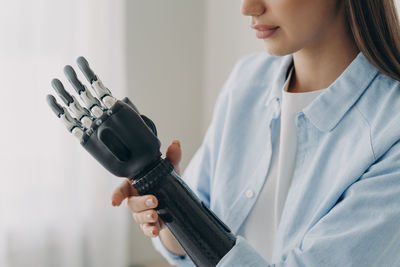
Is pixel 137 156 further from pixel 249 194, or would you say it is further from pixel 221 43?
pixel 221 43

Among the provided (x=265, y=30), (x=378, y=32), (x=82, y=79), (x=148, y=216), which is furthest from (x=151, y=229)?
(x=82, y=79)

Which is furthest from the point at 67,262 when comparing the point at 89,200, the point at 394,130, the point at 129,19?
the point at 394,130

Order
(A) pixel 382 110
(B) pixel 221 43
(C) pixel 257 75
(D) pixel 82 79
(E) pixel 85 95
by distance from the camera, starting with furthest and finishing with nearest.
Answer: (B) pixel 221 43 → (D) pixel 82 79 → (C) pixel 257 75 → (A) pixel 382 110 → (E) pixel 85 95

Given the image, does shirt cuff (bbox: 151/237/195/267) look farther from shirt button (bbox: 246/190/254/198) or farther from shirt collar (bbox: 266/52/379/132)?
shirt collar (bbox: 266/52/379/132)

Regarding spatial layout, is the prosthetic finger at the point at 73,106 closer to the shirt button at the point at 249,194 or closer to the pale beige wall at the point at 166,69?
the shirt button at the point at 249,194

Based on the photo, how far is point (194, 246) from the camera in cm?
66

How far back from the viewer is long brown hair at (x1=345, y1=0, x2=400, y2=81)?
28.9 inches

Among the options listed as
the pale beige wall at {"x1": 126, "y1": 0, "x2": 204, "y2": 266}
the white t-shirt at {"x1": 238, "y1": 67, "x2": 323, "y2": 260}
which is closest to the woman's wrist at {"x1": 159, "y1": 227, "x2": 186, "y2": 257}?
the white t-shirt at {"x1": 238, "y1": 67, "x2": 323, "y2": 260}

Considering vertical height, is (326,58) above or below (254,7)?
below

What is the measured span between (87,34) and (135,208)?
107cm

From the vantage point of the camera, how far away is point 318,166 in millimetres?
771

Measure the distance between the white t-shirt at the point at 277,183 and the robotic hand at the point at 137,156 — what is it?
19 cm

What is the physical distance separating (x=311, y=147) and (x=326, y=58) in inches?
6.2

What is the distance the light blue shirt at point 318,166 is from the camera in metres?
0.65
